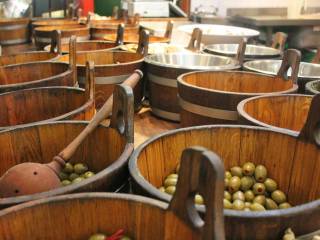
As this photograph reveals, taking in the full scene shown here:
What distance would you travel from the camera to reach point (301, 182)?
1856mm

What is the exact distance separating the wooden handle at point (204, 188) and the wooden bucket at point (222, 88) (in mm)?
1390

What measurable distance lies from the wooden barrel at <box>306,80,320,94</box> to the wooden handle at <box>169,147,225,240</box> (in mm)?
1834

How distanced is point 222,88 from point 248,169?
133 centimetres

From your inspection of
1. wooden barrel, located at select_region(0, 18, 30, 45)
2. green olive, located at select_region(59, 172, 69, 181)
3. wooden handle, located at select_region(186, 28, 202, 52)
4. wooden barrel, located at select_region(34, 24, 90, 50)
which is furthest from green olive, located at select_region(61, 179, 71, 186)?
wooden barrel, located at select_region(0, 18, 30, 45)

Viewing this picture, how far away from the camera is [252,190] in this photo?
75.4 inches

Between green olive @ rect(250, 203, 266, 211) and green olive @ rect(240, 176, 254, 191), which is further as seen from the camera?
green olive @ rect(240, 176, 254, 191)

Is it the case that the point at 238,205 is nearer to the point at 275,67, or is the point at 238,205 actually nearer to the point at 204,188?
the point at 204,188

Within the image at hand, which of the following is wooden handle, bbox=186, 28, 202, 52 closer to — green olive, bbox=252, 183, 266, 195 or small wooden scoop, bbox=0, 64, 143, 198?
green olive, bbox=252, 183, 266, 195

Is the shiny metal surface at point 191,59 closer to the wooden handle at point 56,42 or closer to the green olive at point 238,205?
the wooden handle at point 56,42

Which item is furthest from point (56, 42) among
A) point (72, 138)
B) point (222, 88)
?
point (72, 138)

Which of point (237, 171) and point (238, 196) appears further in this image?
point (237, 171)

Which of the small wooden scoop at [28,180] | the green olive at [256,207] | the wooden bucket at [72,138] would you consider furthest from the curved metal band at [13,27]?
the green olive at [256,207]

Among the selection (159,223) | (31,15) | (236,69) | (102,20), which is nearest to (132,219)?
(159,223)

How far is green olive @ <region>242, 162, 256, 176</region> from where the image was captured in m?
1.95
